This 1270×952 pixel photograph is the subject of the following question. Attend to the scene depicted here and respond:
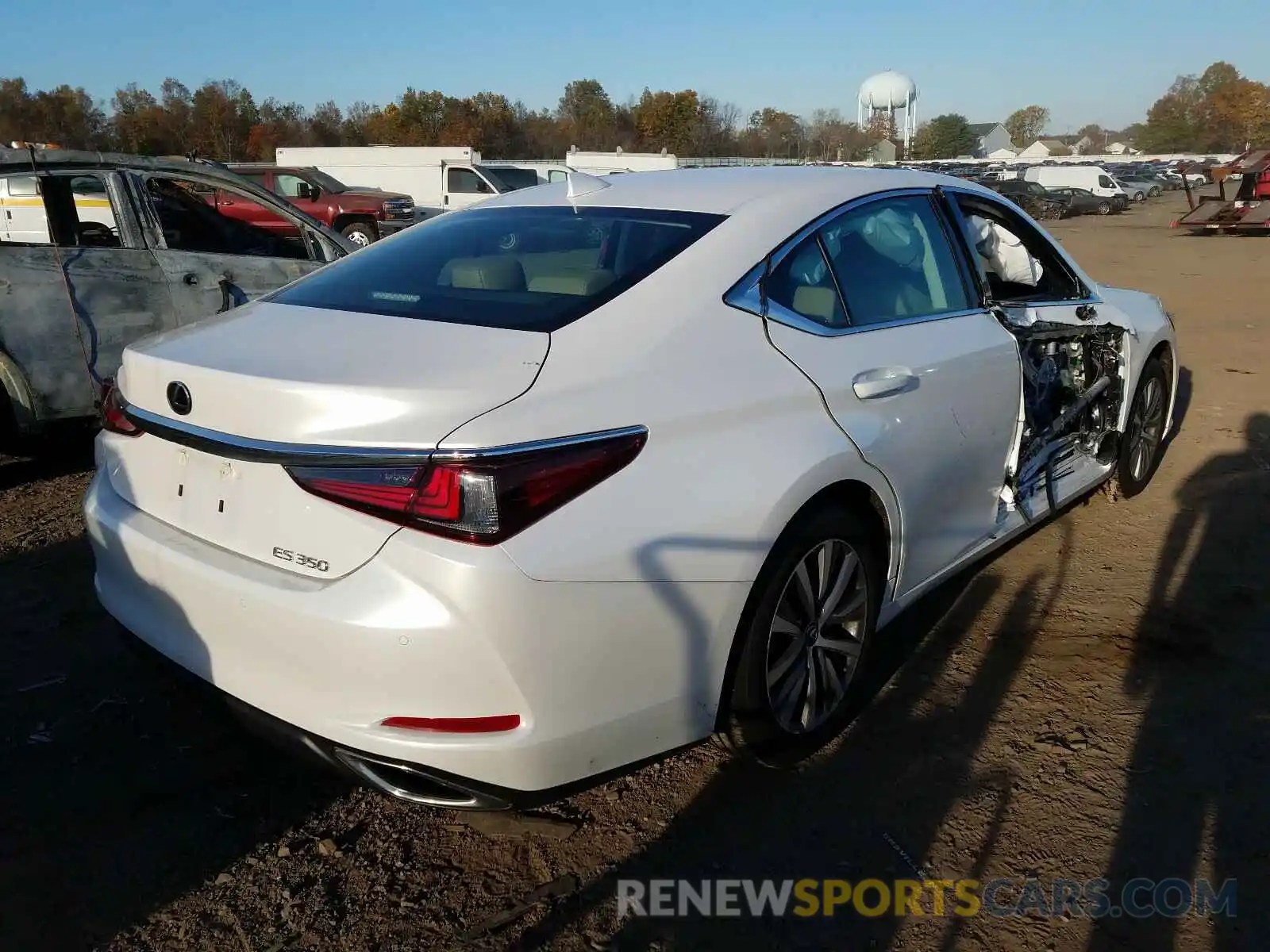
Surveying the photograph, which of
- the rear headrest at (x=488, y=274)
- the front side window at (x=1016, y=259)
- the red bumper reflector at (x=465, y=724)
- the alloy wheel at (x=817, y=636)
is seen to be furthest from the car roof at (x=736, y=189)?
the red bumper reflector at (x=465, y=724)

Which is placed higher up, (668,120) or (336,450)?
(668,120)

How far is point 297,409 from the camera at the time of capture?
203cm

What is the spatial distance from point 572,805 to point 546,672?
0.85 metres

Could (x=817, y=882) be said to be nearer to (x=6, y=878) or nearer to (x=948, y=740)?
(x=948, y=740)

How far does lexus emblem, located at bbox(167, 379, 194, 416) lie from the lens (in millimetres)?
2238

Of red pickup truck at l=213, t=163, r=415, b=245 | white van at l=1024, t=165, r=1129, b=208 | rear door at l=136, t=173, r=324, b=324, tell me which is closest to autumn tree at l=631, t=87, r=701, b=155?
white van at l=1024, t=165, r=1129, b=208

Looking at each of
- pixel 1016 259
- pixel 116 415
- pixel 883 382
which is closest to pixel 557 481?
pixel 883 382

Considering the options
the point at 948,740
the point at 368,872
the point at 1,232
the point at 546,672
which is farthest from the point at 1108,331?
the point at 1,232

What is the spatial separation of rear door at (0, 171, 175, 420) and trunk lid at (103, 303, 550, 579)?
3.06m

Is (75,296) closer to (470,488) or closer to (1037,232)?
(470,488)

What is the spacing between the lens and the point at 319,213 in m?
19.1

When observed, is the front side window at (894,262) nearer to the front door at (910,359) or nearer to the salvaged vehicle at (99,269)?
the front door at (910,359)

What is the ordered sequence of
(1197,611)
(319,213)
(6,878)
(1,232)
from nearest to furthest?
(6,878) < (1197,611) < (1,232) < (319,213)

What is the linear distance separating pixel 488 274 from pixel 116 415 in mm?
1081
